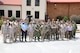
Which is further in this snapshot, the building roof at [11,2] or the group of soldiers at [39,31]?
the building roof at [11,2]

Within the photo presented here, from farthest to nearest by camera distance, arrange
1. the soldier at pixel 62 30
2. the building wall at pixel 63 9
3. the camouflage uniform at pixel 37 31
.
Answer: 1. the building wall at pixel 63 9
2. the soldier at pixel 62 30
3. the camouflage uniform at pixel 37 31

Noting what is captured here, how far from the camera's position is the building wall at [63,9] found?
49.8 metres

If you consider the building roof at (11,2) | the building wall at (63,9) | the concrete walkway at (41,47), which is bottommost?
the concrete walkway at (41,47)

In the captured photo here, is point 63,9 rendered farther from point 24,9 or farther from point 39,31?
point 39,31

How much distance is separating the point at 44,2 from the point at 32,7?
2.16 metres

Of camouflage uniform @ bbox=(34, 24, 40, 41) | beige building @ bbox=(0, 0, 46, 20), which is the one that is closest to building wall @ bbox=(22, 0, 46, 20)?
beige building @ bbox=(0, 0, 46, 20)

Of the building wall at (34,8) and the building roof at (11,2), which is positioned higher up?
the building roof at (11,2)

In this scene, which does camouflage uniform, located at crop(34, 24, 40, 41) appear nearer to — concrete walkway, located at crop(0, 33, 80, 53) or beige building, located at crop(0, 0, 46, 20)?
concrete walkway, located at crop(0, 33, 80, 53)

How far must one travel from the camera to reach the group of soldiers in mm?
21594

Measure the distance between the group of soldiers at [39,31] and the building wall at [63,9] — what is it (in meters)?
25.6

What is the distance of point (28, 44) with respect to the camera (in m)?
20.7

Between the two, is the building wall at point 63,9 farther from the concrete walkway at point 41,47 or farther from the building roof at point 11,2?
the concrete walkway at point 41,47

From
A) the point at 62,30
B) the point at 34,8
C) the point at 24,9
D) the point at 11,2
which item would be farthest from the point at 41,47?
the point at 11,2

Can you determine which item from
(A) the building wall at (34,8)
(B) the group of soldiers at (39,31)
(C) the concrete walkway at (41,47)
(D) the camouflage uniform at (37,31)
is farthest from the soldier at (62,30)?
(A) the building wall at (34,8)
